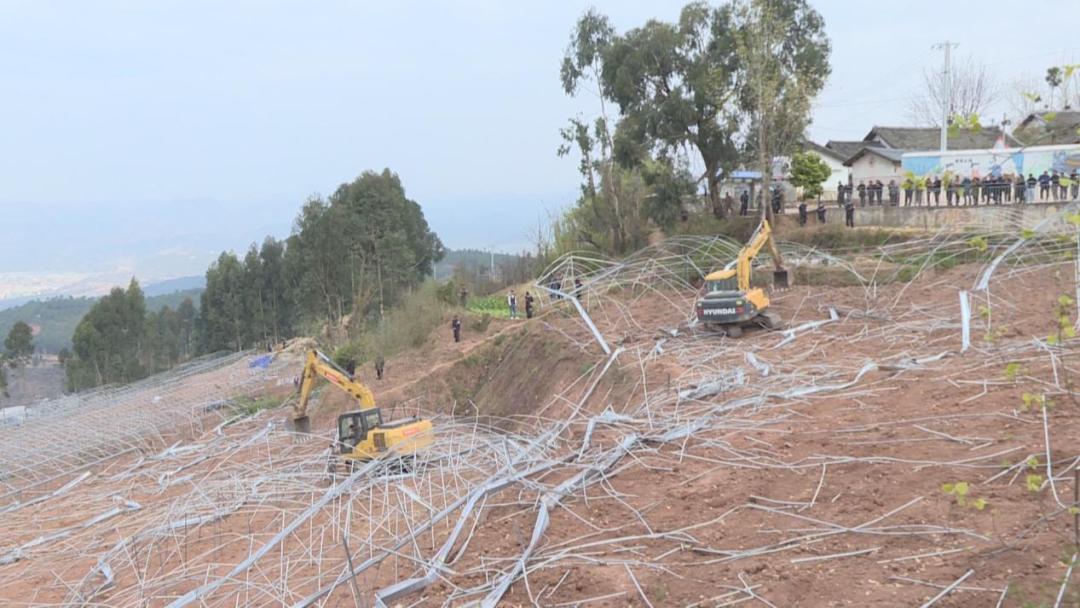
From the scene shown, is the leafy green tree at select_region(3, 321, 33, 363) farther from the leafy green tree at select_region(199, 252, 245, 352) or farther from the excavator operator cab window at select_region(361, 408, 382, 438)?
the excavator operator cab window at select_region(361, 408, 382, 438)

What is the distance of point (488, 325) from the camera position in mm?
24938

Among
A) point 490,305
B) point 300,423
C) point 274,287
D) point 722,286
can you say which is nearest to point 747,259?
point 722,286

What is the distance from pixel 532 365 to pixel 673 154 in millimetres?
10670

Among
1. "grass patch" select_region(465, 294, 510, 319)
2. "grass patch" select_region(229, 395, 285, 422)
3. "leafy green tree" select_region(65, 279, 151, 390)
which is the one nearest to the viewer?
"grass patch" select_region(229, 395, 285, 422)

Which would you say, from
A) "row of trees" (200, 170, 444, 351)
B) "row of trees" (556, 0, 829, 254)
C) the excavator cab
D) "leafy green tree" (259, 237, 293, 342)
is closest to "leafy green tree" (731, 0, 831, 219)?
"row of trees" (556, 0, 829, 254)

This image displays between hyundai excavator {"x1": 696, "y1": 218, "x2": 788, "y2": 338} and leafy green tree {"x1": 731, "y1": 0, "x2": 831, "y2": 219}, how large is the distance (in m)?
8.56

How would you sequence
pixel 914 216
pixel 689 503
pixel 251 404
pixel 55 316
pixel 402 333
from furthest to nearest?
pixel 55 316, pixel 402 333, pixel 914 216, pixel 251 404, pixel 689 503

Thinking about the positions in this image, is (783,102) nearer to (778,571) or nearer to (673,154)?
(673,154)

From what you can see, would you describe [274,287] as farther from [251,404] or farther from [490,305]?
[251,404]

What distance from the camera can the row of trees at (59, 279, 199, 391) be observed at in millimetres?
41625

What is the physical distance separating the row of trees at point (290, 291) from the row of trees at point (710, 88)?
10.8m

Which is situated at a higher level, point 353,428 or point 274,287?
point 274,287

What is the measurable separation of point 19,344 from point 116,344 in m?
6.41

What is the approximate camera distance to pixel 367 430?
1164cm
